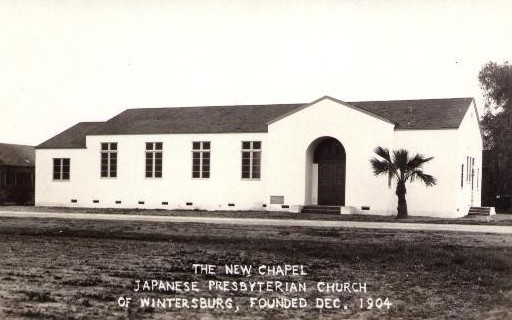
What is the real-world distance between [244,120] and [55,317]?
26185 millimetres

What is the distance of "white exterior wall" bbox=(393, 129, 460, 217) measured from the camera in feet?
89.5

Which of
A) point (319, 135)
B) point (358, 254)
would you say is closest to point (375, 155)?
point (319, 135)

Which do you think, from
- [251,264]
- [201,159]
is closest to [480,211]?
[201,159]

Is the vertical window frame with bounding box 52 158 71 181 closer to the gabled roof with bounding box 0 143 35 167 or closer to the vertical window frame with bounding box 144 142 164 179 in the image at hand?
the vertical window frame with bounding box 144 142 164 179

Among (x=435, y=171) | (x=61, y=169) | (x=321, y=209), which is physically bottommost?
(x=321, y=209)

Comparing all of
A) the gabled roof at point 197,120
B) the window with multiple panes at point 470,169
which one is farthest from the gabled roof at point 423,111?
the gabled roof at point 197,120

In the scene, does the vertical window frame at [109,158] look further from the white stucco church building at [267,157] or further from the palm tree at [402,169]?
the palm tree at [402,169]

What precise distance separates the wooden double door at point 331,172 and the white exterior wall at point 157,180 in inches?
113

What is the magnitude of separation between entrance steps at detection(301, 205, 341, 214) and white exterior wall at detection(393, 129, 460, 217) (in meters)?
2.66

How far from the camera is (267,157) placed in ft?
101

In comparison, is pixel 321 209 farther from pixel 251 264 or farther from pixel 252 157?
pixel 251 264

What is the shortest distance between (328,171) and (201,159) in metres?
6.78

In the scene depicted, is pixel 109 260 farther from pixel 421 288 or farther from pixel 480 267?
pixel 480 267

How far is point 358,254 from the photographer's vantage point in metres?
13.2
